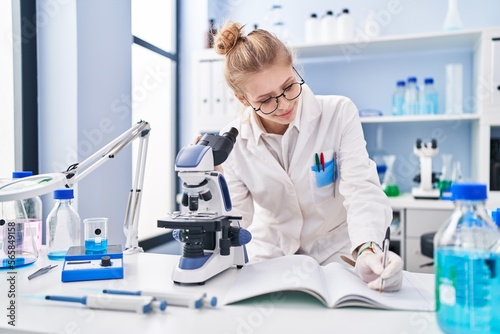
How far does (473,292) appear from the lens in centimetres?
64

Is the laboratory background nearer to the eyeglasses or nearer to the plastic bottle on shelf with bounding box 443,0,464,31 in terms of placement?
the plastic bottle on shelf with bounding box 443,0,464,31

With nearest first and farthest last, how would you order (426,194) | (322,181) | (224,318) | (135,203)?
(224,318)
(135,203)
(322,181)
(426,194)

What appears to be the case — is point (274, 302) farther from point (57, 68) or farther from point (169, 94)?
point (169, 94)

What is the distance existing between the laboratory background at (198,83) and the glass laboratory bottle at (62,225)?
0.68 m

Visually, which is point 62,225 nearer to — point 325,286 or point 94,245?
point 94,245

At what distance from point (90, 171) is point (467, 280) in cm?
82

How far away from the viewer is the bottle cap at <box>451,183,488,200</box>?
64cm

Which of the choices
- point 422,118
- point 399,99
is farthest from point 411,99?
Result: point 422,118

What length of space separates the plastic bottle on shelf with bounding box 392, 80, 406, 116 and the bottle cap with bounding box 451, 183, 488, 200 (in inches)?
88.9

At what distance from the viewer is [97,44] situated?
2.05m

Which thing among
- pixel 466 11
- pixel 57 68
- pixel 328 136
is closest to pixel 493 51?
pixel 466 11

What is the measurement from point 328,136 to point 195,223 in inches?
25.0

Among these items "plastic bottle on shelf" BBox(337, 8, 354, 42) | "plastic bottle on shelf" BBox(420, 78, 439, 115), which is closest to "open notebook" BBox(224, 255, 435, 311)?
"plastic bottle on shelf" BBox(420, 78, 439, 115)

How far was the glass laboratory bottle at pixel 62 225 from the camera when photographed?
1.22 m
